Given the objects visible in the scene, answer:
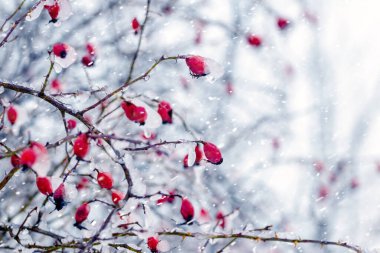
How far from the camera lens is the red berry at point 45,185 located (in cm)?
152

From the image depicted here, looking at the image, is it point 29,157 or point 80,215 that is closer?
point 29,157

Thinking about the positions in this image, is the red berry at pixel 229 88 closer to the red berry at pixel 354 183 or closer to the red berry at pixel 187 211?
the red berry at pixel 354 183

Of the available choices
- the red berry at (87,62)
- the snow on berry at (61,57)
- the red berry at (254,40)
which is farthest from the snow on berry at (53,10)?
the red berry at (254,40)

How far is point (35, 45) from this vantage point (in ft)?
16.6

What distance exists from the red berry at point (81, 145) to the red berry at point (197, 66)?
438mm

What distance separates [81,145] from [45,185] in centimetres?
15

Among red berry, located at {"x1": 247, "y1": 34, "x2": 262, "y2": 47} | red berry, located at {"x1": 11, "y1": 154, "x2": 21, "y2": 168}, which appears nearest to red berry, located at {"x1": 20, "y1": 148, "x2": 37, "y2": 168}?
red berry, located at {"x1": 11, "y1": 154, "x2": 21, "y2": 168}

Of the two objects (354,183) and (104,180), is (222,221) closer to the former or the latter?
(104,180)

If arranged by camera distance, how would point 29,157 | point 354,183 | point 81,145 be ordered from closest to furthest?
point 29,157, point 81,145, point 354,183

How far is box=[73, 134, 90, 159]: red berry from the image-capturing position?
1488mm

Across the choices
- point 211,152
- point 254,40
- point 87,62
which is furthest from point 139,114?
point 254,40

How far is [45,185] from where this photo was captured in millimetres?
1525

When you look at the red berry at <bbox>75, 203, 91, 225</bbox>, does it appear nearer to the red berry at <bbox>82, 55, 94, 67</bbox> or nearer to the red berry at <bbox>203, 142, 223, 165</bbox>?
the red berry at <bbox>203, 142, 223, 165</bbox>

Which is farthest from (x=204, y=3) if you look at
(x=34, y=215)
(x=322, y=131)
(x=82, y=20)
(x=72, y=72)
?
(x=34, y=215)
